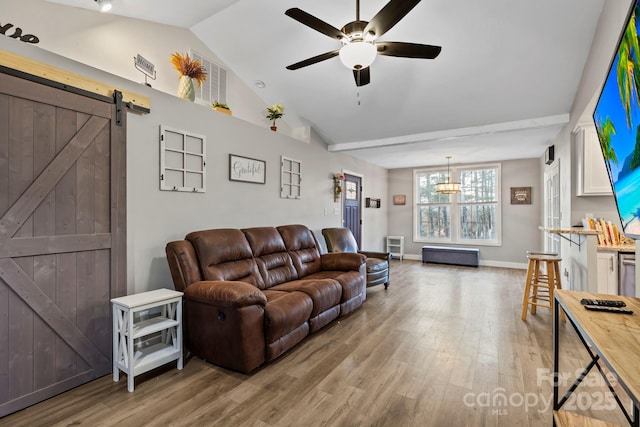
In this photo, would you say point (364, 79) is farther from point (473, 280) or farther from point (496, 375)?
point (473, 280)

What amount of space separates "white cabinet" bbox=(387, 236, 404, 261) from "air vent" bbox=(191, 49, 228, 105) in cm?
532

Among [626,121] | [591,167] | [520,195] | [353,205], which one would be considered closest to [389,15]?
[626,121]

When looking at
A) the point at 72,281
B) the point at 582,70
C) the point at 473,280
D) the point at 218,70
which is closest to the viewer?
the point at 72,281

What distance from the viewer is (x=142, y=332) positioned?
6.96 ft

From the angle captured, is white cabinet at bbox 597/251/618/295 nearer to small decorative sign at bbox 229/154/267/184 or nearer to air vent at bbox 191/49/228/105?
small decorative sign at bbox 229/154/267/184

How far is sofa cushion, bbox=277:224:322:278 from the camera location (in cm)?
369

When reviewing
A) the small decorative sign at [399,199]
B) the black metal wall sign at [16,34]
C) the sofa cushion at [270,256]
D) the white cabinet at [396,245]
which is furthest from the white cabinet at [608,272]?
the black metal wall sign at [16,34]

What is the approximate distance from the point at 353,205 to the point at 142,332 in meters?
4.70

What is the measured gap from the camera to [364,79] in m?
2.75

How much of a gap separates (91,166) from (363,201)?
5.20 meters

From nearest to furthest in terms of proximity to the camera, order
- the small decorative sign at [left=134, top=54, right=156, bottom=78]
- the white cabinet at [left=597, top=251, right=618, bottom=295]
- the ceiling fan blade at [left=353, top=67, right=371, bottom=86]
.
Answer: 1. the ceiling fan blade at [left=353, top=67, right=371, bottom=86]
2. the small decorative sign at [left=134, top=54, right=156, bottom=78]
3. the white cabinet at [left=597, top=251, right=618, bottom=295]

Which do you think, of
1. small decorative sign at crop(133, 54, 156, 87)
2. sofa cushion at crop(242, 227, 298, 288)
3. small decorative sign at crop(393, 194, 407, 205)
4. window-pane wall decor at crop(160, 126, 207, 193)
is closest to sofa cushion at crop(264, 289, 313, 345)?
sofa cushion at crop(242, 227, 298, 288)

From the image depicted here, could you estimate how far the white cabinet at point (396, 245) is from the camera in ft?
24.8

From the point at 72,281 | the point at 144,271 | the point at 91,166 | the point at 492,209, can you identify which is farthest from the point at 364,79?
the point at 492,209
